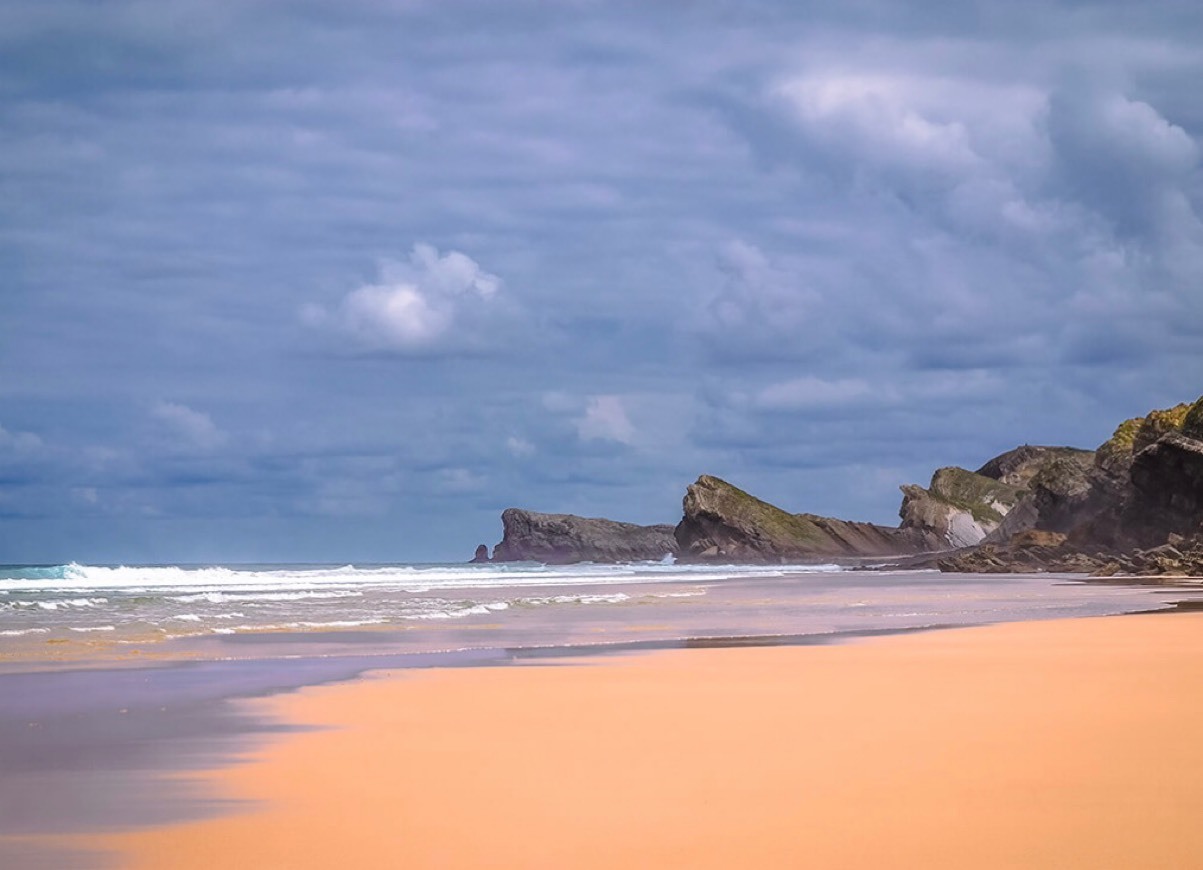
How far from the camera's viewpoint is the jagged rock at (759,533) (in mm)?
119500

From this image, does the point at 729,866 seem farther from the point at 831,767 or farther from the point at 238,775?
the point at 238,775

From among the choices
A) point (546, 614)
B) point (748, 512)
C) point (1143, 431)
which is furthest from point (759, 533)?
point (546, 614)

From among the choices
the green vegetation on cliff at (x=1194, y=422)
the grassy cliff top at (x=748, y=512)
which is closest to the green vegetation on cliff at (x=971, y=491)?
the grassy cliff top at (x=748, y=512)

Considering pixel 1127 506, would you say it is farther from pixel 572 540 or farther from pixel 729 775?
pixel 572 540

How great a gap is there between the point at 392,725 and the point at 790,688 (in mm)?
3476

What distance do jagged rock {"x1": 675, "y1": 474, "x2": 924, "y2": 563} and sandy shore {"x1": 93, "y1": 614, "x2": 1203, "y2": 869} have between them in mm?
107157

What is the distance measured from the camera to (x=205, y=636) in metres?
20.0

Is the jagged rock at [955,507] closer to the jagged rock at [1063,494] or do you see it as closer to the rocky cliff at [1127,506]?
the jagged rock at [1063,494]

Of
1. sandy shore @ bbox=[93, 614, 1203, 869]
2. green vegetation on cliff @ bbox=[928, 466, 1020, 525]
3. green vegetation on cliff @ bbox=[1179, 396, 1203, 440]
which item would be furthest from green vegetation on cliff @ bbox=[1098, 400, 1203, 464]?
sandy shore @ bbox=[93, 614, 1203, 869]

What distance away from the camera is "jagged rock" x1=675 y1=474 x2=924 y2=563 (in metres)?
120

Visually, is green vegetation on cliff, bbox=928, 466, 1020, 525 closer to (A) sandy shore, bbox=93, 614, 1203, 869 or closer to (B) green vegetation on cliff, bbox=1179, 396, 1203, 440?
(B) green vegetation on cliff, bbox=1179, 396, 1203, 440

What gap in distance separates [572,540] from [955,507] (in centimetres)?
5633

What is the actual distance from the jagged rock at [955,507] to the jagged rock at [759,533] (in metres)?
1.89

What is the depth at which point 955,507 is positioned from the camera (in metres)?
119
